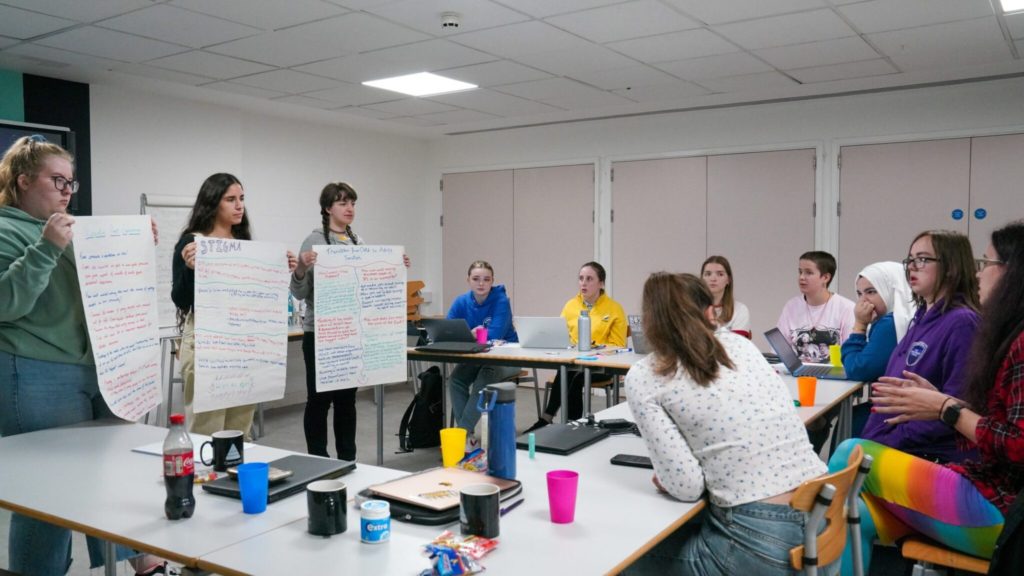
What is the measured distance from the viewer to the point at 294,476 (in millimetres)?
1938

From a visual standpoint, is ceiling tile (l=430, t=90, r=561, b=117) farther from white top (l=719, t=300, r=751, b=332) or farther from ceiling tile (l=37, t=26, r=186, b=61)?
white top (l=719, t=300, r=751, b=332)

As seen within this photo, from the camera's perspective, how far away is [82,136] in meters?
5.27

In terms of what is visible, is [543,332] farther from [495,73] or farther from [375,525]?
[375,525]

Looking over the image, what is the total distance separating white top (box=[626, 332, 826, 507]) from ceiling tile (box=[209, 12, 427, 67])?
275 centimetres

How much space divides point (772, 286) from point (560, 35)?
329 centimetres

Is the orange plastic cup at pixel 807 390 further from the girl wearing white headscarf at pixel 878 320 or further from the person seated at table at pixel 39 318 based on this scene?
the person seated at table at pixel 39 318

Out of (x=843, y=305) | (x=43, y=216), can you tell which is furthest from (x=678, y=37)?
(x=43, y=216)

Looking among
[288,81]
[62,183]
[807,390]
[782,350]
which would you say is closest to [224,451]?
[62,183]

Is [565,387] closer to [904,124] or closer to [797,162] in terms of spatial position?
[797,162]

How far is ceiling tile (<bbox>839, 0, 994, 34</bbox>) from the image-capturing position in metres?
3.61

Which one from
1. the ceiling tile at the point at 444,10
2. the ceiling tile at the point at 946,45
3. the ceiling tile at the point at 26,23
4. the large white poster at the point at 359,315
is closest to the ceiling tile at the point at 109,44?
the ceiling tile at the point at 26,23

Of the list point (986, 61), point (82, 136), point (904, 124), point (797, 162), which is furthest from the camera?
point (797, 162)

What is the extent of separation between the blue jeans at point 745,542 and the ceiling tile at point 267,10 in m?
2.95

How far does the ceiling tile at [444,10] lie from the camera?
361 cm
